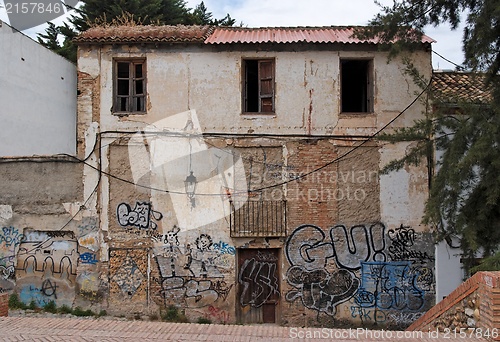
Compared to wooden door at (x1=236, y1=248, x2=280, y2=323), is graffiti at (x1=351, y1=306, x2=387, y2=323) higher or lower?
lower

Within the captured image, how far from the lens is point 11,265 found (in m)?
11.6

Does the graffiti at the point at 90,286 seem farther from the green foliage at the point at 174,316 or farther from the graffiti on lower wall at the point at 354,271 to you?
the graffiti on lower wall at the point at 354,271

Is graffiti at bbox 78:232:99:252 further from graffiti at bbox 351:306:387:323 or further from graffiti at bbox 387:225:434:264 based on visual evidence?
graffiti at bbox 387:225:434:264

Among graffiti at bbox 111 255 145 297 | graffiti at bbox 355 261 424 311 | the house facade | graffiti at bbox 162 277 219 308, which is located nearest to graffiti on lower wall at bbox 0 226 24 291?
the house facade

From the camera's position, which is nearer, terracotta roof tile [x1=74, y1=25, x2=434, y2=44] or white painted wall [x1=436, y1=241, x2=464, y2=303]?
white painted wall [x1=436, y1=241, x2=464, y2=303]

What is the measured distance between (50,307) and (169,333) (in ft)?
20.2

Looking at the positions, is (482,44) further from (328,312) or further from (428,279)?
(328,312)

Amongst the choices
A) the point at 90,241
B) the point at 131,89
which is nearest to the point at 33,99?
the point at 131,89

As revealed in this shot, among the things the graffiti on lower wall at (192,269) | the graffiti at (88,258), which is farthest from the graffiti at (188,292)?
the graffiti at (88,258)

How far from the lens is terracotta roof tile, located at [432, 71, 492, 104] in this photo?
31.6ft

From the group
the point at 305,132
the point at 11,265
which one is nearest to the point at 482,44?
the point at 305,132

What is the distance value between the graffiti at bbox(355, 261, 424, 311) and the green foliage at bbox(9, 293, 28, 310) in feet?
24.4

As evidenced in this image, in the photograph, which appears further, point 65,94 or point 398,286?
point 65,94

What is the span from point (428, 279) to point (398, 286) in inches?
26.9
